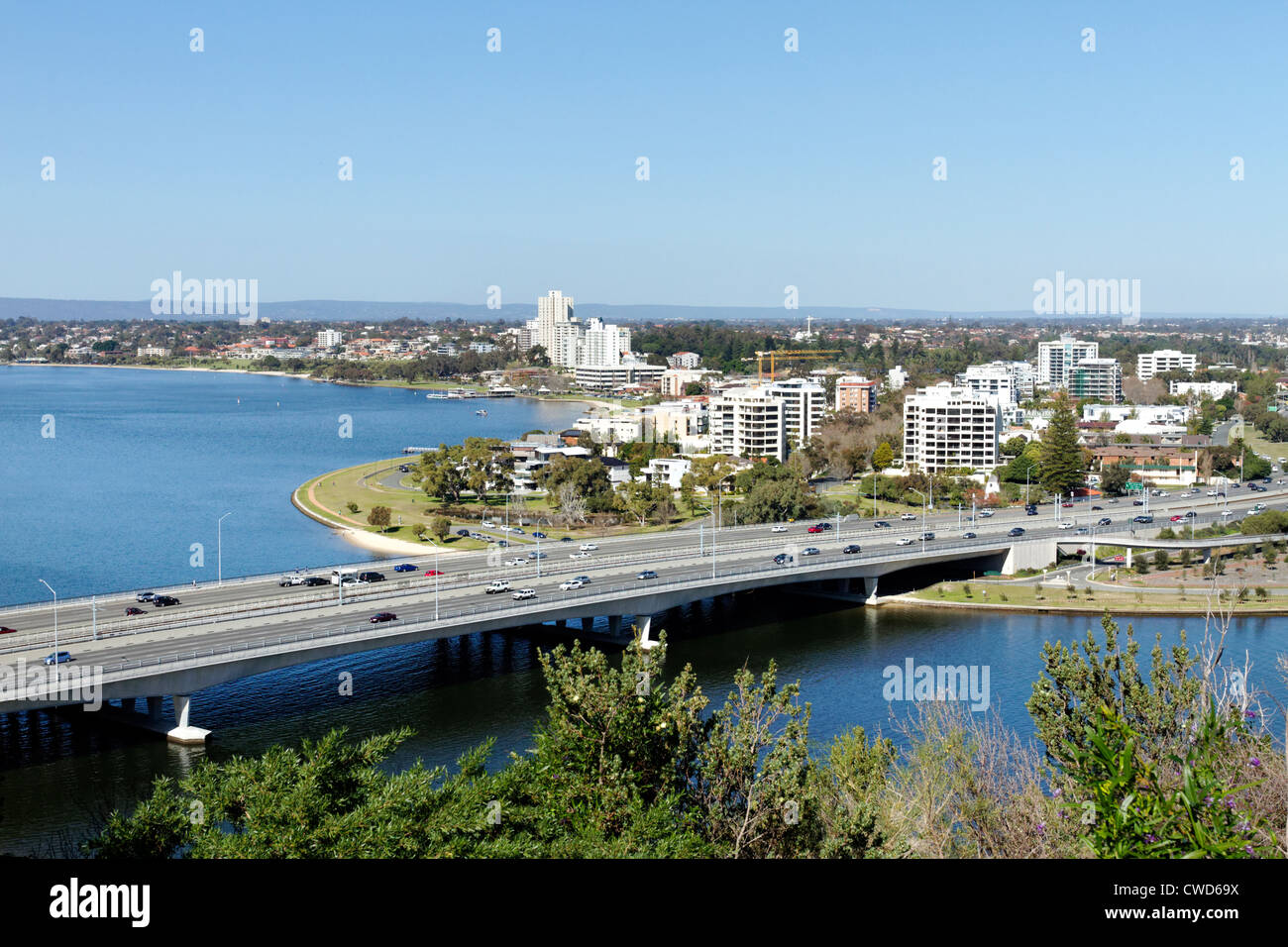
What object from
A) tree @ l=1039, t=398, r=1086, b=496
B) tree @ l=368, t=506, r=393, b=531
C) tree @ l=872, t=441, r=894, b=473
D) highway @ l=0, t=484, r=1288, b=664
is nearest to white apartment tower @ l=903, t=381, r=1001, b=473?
tree @ l=872, t=441, r=894, b=473

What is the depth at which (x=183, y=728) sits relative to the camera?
15859 millimetres

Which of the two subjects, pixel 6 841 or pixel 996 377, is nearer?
pixel 6 841

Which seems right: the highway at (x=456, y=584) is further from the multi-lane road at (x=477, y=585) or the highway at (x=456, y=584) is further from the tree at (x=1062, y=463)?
the tree at (x=1062, y=463)

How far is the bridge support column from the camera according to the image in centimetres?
1567

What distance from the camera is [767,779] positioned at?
24.8ft

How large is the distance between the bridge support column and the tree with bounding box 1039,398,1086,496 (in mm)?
27261

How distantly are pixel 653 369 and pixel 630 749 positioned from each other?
261ft

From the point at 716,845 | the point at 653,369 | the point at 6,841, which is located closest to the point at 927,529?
the point at 6,841

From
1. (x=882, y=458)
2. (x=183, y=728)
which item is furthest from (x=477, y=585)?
(x=882, y=458)

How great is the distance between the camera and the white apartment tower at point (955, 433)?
40.8 metres

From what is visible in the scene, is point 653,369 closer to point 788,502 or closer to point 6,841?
point 788,502

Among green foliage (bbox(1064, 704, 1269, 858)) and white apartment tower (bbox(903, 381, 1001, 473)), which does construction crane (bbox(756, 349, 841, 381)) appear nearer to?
white apartment tower (bbox(903, 381, 1001, 473))

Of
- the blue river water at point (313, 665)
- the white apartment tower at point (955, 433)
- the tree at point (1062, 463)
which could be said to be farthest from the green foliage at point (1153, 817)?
the white apartment tower at point (955, 433)
